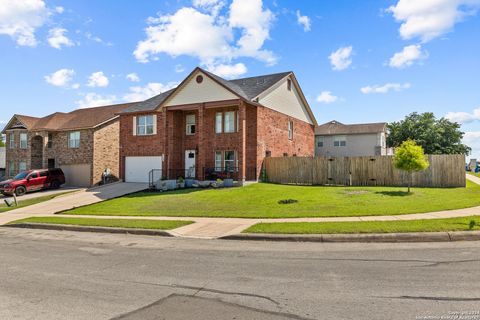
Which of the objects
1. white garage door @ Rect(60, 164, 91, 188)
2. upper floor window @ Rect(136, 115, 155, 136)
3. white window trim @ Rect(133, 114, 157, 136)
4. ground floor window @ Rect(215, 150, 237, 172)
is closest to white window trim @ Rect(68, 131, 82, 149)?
white garage door @ Rect(60, 164, 91, 188)

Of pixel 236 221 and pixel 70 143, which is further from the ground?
→ pixel 70 143

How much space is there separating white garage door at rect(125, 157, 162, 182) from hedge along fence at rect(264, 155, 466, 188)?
9.39m

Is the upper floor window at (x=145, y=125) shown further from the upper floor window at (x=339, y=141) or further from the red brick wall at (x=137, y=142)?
the upper floor window at (x=339, y=141)

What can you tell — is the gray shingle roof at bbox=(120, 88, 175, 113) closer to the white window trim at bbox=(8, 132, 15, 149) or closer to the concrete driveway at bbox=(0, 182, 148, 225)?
the concrete driveway at bbox=(0, 182, 148, 225)

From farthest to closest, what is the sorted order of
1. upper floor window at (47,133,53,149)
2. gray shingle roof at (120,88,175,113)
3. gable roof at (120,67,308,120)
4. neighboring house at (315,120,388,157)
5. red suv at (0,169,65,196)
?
1. neighboring house at (315,120,388,157)
2. upper floor window at (47,133,53,149)
3. gray shingle roof at (120,88,175,113)
4. red suv at (0,169,65,196)
5. gable roof at (120,67,308,120)

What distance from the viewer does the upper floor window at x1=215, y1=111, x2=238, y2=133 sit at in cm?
2603

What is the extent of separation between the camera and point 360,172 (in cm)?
2372

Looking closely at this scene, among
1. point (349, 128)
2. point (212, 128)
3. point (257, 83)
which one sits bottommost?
point (212, 128)

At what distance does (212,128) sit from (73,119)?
19.3m

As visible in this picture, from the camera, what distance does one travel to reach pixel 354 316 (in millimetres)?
4609

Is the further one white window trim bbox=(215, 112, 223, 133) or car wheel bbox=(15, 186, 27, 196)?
car wheel bbox=(15, 186, 27, 196)

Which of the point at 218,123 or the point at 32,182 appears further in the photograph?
the point at 32,182

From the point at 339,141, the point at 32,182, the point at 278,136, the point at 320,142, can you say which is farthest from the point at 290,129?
the point at 32,182

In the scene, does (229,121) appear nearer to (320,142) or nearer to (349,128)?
(320,142)
